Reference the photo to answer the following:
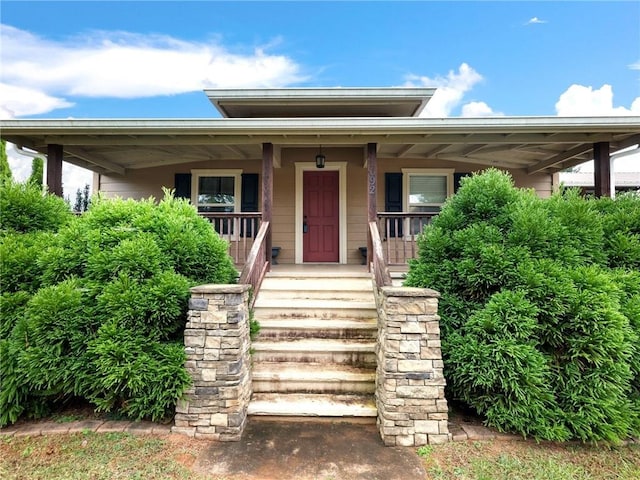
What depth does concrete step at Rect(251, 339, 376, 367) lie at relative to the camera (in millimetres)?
3588

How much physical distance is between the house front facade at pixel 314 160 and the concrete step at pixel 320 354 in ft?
6.95

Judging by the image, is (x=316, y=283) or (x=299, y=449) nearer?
(x=299, y=449)

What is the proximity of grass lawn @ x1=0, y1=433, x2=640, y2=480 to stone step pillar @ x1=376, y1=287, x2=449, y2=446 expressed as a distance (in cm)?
17

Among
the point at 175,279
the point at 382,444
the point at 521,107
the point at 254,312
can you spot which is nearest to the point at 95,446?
the point at 175,279

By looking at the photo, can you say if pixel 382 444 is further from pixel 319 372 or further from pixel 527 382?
pixel 527 382

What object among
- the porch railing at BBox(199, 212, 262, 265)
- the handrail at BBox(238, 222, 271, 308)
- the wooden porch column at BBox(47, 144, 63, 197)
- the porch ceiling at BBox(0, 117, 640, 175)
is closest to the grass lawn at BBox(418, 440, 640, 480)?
the handrail at BBox(238, 222, 271, 308)

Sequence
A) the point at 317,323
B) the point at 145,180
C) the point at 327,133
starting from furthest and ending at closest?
the point at 145,180 < the point at 327,133 < the point at 317,323

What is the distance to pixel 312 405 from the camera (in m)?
3.15

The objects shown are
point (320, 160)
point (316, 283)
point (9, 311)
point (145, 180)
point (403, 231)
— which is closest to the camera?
point (9, 311)

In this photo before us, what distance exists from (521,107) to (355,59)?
1514cm

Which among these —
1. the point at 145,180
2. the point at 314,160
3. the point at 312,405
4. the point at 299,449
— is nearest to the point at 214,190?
the point at 145,180

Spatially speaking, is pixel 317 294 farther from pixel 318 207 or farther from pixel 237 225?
pixel 318 207

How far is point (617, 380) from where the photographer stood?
2.69 meters

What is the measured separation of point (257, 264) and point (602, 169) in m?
5.49
